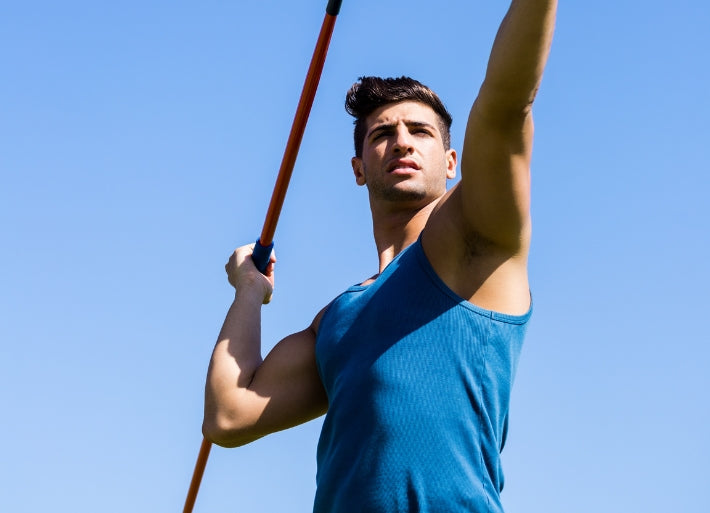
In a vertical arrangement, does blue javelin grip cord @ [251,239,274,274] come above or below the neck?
above

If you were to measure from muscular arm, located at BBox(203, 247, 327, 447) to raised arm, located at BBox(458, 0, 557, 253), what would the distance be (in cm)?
130

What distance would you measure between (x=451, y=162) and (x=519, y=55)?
6.50 feet

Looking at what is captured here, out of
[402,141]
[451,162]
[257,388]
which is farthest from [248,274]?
[451,162]

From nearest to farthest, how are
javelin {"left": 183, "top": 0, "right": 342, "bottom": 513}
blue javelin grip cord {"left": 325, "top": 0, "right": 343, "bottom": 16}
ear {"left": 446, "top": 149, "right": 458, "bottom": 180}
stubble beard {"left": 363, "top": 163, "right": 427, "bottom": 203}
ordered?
blue javelin grip cord {"left": 325, "top": 0, "right": 343, "bottom": 16}, javelin {"left": 183, "top": 0, "right": 342, "bottom": 513}, stubble beard {"left": 363, "top": 163, "right": 427, "bottom": 203}, ear {"left": 446, "top": 149, "right": 458, "bottom": 180}

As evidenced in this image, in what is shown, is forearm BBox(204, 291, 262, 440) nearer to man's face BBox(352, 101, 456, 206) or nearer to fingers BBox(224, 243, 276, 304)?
fingers BBox(224, 243, 276, 304)

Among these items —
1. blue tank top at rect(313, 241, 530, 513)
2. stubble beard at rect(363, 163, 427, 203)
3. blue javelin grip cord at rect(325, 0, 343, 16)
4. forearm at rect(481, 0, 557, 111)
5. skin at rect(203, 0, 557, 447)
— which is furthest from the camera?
stubble beard at rect(363, 163, 427, 203)

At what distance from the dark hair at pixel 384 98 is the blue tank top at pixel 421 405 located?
134cm

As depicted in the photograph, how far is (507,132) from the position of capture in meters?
3.46

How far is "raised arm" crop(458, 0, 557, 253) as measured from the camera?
10.8ft

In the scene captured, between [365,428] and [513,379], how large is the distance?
640 millimetres

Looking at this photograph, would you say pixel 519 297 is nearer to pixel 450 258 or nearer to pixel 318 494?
pixel 450 258

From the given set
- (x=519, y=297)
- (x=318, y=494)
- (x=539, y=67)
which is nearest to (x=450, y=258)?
(x=519, y=297)

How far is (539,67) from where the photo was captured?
336 centimetres

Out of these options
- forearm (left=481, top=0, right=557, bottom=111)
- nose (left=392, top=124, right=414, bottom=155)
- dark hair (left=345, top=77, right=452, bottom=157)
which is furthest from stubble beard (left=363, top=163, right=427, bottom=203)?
forearm (left=481, top=0, right=557, bottom=111)
